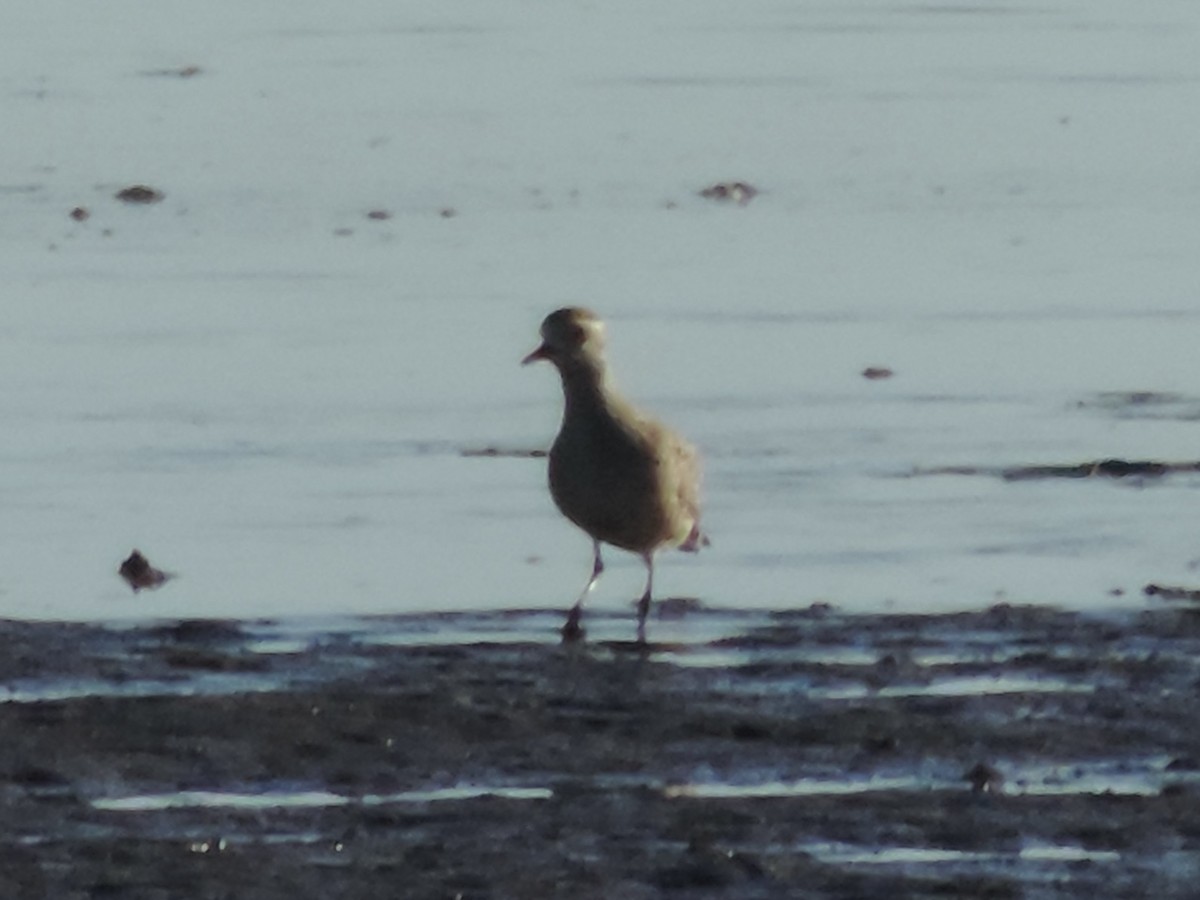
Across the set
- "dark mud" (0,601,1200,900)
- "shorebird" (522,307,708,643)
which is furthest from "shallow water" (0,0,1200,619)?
"dark mud" (0,601,1200,900)

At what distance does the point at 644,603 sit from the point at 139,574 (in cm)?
152

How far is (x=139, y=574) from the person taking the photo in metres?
Answer: 10.3

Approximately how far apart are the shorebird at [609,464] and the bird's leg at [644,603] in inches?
0.6

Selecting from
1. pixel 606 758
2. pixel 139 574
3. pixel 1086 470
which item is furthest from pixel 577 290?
pixel 606 758

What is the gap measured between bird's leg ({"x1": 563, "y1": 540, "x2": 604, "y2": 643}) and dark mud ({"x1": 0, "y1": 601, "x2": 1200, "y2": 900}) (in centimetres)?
7

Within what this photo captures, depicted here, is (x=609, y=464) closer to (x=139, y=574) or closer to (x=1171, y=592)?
(x=139, y=574)

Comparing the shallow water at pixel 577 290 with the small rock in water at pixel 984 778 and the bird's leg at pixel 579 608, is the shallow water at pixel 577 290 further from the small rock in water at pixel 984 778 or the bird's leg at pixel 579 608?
the small rock in water at pixel 984 778

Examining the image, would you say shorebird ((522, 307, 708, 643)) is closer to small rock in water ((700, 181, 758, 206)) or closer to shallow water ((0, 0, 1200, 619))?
shallow water ((0, 0, 1200, 619))

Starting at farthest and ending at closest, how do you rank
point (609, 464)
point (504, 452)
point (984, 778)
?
point (504, 452)
point (609, 464)
point (984, 778)

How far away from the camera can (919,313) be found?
14.7m

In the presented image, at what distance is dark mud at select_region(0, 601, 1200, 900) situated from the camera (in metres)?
6.96

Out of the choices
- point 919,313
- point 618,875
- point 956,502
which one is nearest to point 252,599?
point 956,502

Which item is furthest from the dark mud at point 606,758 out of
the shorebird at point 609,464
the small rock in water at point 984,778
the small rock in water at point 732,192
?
the small rock in water at point 732,192

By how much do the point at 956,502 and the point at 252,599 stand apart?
2568 millimetres
